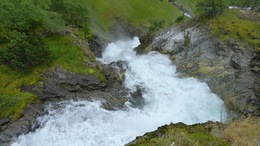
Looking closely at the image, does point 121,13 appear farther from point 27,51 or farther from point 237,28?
point 27,51

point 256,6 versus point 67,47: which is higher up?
point 256,6

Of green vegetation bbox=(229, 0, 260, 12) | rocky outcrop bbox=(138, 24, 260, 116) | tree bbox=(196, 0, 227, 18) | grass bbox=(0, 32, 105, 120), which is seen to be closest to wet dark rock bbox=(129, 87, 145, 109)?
grass bbox=(0, 32, 105, 120)

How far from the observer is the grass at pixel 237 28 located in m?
39.4

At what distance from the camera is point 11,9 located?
1260 inches

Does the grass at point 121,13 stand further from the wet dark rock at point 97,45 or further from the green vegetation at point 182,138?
the green vegetation at point 182,138

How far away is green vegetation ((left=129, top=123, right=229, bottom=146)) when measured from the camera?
14.3m

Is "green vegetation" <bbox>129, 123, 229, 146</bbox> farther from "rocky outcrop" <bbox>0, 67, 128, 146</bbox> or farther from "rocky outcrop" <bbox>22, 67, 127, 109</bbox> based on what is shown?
"rocky outcrop" <bbox>22, 67, 127, 109</bbox>

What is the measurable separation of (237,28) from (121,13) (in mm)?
31737

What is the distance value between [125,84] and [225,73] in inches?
475

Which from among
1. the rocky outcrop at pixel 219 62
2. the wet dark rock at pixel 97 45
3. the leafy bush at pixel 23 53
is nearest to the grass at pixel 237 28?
the rocky outcrop at pixel 219 62

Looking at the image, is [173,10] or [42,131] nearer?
[42,131]

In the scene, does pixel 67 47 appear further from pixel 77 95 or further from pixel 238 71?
pixel 238 71

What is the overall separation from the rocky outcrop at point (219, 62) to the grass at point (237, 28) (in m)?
1.16

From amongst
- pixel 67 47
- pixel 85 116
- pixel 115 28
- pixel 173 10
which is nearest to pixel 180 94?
pixel 85 116
